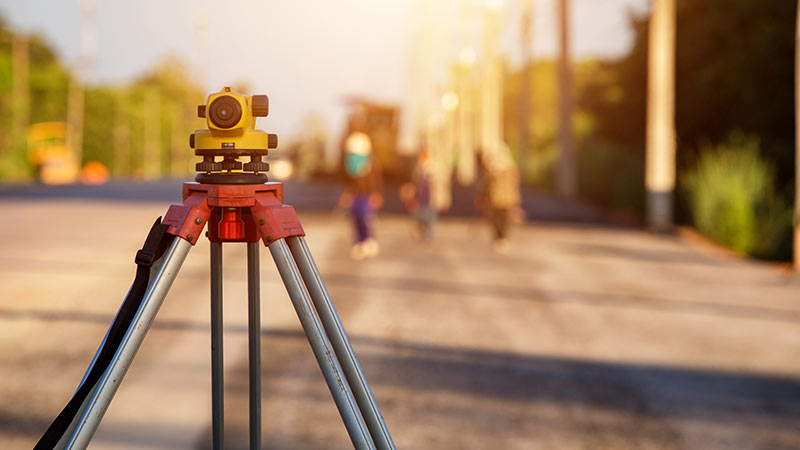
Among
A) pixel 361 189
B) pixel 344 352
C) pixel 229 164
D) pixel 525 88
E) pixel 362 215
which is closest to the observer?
pixel 344 352

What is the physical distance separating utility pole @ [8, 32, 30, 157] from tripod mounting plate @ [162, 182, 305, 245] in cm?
5563

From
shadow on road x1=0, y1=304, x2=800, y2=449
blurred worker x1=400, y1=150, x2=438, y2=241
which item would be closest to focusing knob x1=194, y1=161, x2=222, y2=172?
shadow on road x1=0, y1=304, x2=800, y2=449

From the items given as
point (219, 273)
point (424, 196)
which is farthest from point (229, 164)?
point (424, 196)

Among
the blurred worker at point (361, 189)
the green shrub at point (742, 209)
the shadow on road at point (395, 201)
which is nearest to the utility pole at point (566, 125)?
the shadow on road at point (395, 201)

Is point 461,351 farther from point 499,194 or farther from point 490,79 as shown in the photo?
point 490,79

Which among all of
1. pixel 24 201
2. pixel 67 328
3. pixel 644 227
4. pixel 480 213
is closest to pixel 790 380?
pixel 67 328

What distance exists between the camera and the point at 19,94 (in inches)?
2336

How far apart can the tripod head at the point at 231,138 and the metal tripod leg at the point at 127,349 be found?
9.5 inches

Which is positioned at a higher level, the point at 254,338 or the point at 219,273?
the point at 219,273

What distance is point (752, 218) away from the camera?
54.9ft

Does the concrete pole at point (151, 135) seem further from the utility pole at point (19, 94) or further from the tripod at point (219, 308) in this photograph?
the tripod at point (219, 308)

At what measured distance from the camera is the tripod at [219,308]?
2547 millimetres

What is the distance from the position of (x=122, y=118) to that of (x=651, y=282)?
7201 cm

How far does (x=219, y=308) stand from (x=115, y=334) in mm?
395
